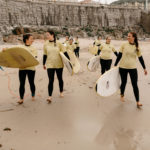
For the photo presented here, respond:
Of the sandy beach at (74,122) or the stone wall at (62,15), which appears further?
the stone wall at (62,15)

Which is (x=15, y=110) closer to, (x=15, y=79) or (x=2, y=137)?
(x=2, y=137)

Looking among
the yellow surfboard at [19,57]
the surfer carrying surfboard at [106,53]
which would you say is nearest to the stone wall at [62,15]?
the surfer carrying surfboard at [106,53]

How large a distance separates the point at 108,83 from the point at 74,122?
3.96 ft

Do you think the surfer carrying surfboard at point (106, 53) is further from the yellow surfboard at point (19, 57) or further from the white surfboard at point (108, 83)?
the yellow surfboard at point (19, 57)

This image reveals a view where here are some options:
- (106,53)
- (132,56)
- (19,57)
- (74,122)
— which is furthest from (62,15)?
(74,122)

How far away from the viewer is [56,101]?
4207 mm

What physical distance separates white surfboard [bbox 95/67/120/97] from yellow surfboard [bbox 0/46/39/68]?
1555 millimetres

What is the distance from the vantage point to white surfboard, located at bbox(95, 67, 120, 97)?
3.45m

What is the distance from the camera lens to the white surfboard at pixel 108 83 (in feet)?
11.3

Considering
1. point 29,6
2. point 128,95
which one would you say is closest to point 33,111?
point 128,95

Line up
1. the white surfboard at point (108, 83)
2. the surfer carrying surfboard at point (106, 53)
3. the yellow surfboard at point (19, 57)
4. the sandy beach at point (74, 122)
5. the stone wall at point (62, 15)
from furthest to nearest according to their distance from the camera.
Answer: the stone wall at point (62, 15)
the surfer carrying surfboard at point (106, 53)
the yellow surfboard at point (19, 57)
the white surfboard at point (108, 83)
the sandy beach at point (74, 122)

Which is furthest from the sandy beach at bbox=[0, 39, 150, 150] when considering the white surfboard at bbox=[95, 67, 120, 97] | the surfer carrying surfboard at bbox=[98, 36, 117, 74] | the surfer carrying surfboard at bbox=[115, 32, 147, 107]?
the surfer carrying surfboard at bbox=[98, 36, 117, 74]

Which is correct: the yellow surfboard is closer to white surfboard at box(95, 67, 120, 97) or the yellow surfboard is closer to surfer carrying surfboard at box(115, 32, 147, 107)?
white surfboard at box(95, 67, 120, 97)

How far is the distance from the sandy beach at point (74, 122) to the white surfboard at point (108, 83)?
0.40 meters
